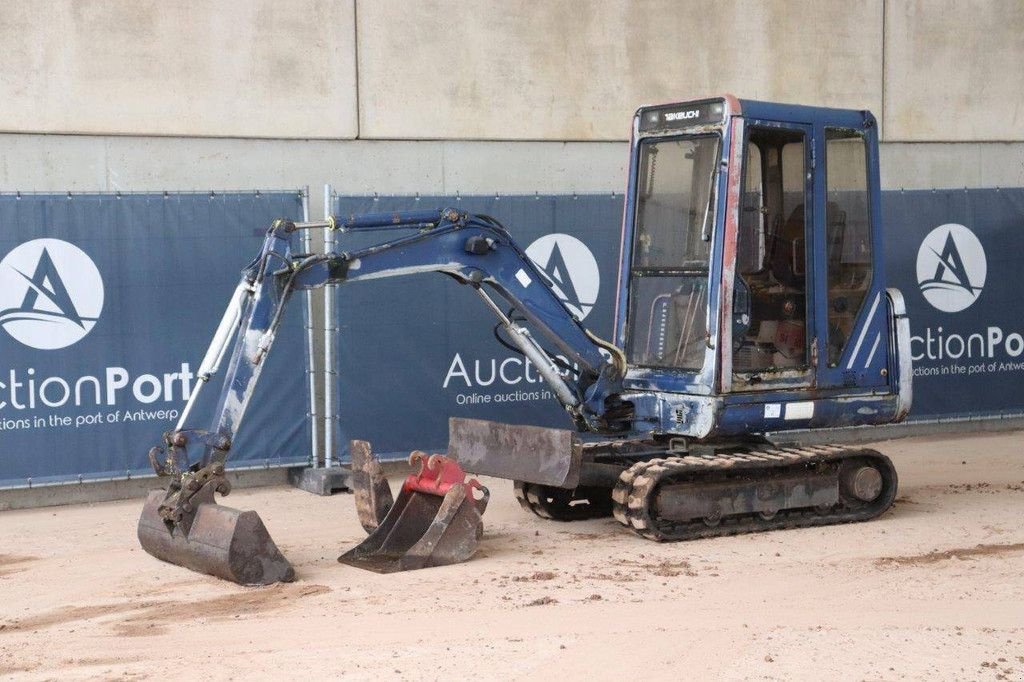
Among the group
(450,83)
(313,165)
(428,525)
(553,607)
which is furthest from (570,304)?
(553,607)

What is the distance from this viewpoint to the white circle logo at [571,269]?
1338cm

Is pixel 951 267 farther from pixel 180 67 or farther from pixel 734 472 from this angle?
pixel 180 67

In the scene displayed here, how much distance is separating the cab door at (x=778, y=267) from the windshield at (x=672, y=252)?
305 mm

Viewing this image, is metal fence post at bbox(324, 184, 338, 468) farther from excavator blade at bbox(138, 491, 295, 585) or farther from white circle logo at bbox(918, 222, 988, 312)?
white circle logo at bbox(918, 222, 988, 312)

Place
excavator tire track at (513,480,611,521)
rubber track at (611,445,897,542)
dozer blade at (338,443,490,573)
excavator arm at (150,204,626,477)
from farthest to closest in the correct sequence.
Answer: excavator tire track at (513,480,611,521)
rubber track at (611,445,897,542)
dozer blade at (338,443,490,573)
excavator arm at (150,204,626,477)

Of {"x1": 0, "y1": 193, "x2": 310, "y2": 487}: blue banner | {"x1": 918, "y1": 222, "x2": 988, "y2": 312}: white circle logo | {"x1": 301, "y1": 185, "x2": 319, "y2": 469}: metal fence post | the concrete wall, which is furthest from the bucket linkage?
{"x1": 918, "y1": 222, "x2": 988, "y2": 312}: white circle logo

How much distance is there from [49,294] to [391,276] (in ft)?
10.1

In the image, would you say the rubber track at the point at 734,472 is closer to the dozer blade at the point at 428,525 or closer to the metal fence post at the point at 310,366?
the dozer blade at the point at 428,525

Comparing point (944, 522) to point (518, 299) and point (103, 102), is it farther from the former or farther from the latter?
point (103, 102)

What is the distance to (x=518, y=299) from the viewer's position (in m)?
10.4

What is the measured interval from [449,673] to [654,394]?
4.05 m

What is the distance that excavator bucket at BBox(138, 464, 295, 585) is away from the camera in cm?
872

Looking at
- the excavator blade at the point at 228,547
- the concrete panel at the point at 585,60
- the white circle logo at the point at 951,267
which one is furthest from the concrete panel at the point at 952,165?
the excavator blade at the point at 228,547

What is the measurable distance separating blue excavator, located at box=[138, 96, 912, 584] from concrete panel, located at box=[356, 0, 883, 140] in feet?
10.8
